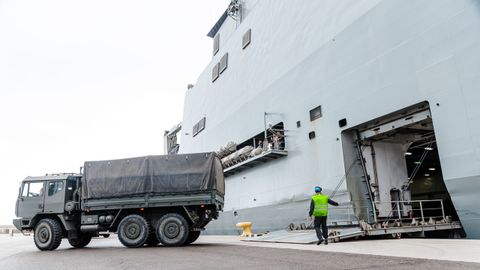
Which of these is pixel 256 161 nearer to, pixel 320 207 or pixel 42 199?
pixel 320 207

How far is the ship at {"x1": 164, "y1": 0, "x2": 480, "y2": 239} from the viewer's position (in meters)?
8.16

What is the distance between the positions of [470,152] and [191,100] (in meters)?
19.5

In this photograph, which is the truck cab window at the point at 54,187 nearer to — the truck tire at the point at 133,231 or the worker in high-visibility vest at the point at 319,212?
A: the truck tire at the point at 133,231

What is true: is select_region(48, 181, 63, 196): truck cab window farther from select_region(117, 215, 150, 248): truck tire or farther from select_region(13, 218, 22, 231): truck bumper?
select_region(117, 215, 150, 248): truck tire

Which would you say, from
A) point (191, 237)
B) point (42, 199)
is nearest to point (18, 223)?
point (42, 199)

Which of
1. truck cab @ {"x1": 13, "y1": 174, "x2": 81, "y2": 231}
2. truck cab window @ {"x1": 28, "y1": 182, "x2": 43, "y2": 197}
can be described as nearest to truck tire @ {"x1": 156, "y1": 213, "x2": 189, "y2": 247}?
truck cab @ {"x1": 13, "y1": 174, "x2": 81, "y2": 231}

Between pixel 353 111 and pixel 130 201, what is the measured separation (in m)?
6.82

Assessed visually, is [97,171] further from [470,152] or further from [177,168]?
[470,152]

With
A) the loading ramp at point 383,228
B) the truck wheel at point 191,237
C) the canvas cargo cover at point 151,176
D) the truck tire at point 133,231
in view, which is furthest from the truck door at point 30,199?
the loading ramp at point 383,228

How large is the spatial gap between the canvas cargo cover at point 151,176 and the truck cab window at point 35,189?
1.38 metres

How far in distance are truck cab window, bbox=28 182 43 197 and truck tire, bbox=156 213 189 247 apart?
3.90 m

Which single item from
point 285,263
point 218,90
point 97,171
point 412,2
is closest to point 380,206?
point 412,2

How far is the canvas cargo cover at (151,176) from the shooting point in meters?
11.4

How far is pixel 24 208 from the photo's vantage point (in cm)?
1169
